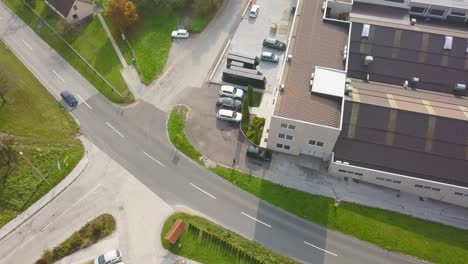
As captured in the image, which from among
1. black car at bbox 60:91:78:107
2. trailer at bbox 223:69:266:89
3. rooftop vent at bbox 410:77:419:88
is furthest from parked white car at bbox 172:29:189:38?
rooftop vent at bbox 410:77:419:88

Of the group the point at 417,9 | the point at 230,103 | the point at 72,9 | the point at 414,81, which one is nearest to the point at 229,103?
the point at 230,103

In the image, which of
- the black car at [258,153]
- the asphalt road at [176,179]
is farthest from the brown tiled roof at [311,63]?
the asphalt road at [176,179]

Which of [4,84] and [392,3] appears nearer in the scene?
[4,84]

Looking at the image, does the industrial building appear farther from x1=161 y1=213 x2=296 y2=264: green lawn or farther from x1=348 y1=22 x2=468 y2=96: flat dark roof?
x1=161 y1=213 x2=296 y2=264: green lawn

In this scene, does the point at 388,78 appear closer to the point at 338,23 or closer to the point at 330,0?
the point at 338,23

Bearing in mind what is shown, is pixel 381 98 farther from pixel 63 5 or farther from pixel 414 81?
pixel 63 5

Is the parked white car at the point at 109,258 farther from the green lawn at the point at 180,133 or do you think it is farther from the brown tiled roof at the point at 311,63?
the brown tiled roof at the point at 311,63

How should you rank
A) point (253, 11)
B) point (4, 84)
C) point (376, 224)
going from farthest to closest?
point (253, 11)
point (4, 84)
point (376, 224)
